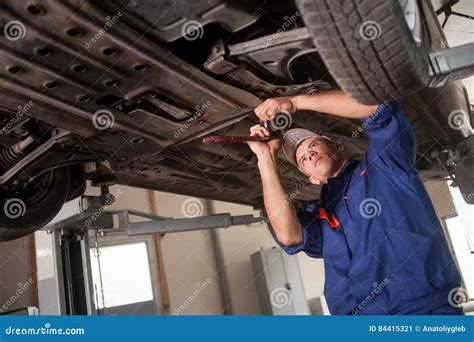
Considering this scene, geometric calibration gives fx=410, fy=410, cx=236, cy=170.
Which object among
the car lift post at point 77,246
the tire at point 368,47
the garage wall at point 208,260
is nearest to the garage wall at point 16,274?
the garage wall at point 208,260

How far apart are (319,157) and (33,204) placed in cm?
124

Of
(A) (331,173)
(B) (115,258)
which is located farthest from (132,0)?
(B) (115,258)

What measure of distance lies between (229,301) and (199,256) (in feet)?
2.66

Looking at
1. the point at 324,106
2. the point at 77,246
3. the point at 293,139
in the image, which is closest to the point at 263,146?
the point at 293,139

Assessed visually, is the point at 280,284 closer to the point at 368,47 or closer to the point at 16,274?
the point at 16,274

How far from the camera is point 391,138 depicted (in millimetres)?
1161

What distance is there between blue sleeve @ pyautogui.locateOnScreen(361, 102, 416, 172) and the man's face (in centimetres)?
22

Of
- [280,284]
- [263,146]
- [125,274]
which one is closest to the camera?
[263,146]

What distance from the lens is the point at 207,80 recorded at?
1.35 m

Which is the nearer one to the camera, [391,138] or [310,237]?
[391,138]

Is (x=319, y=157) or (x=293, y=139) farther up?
(x=293, y=139)

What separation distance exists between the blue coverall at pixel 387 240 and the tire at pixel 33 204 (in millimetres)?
1202

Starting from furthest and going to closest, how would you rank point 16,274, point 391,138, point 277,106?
point 16,274
point 277,106
point 391,138

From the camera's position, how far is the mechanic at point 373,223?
114cm
